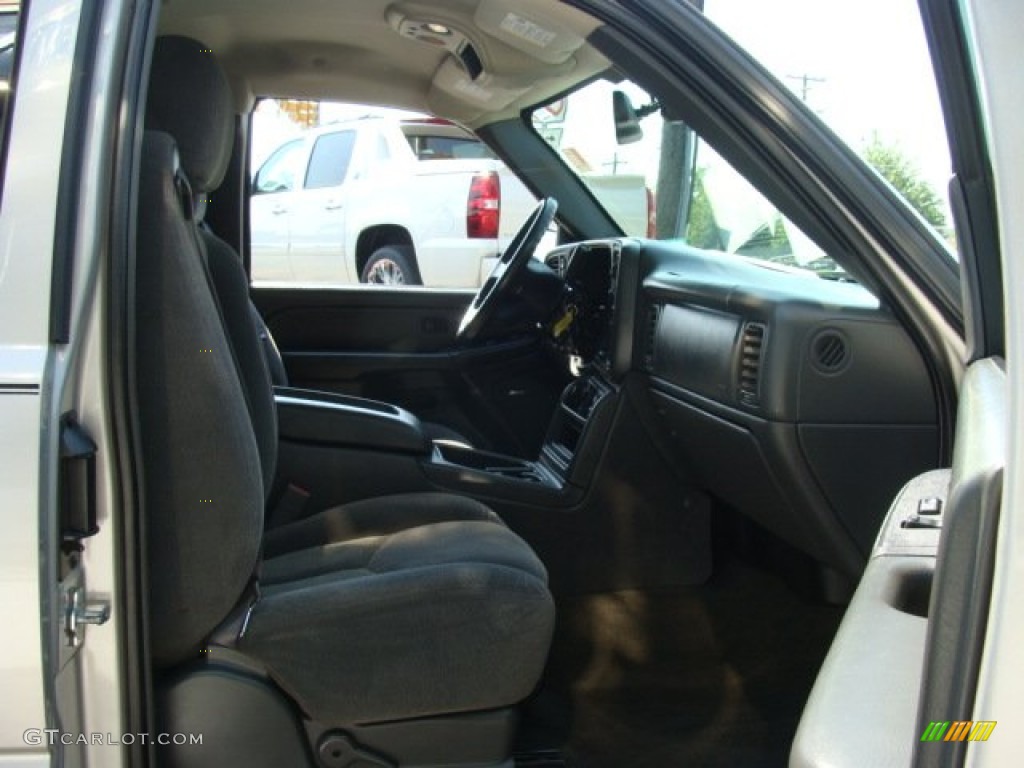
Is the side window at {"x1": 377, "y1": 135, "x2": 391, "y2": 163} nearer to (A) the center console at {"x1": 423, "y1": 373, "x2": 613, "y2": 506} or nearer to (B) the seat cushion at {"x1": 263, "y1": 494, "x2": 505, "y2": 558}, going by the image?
(A) the center console at {"x1": 423, "y1": 373, "x2": 613, "y2": 506}

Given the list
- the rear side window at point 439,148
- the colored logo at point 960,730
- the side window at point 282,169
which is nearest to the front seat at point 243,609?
the colored logo at point 960,730

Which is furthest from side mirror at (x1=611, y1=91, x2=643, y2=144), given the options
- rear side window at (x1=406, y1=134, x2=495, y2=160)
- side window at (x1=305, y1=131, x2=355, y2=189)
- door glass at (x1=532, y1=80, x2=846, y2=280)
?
side window at (x1=305, y1=131, x2=355, y2=189)

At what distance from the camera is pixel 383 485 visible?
2248mm

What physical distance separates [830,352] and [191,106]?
118cm

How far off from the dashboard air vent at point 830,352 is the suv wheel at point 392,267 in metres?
3.50

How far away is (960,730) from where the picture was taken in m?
0.77

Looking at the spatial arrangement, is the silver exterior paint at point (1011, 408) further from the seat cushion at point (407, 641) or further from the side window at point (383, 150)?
the side window at point (383, 150)

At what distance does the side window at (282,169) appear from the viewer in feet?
16.2

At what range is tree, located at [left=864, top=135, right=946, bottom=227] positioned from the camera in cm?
157

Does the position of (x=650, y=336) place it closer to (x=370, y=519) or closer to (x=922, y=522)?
(x=370, y=519)

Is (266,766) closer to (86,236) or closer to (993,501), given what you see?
(86,236)

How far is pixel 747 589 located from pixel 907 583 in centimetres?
131

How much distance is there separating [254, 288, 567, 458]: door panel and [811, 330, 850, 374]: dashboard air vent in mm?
1431

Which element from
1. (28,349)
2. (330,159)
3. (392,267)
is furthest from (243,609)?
(330,159)
